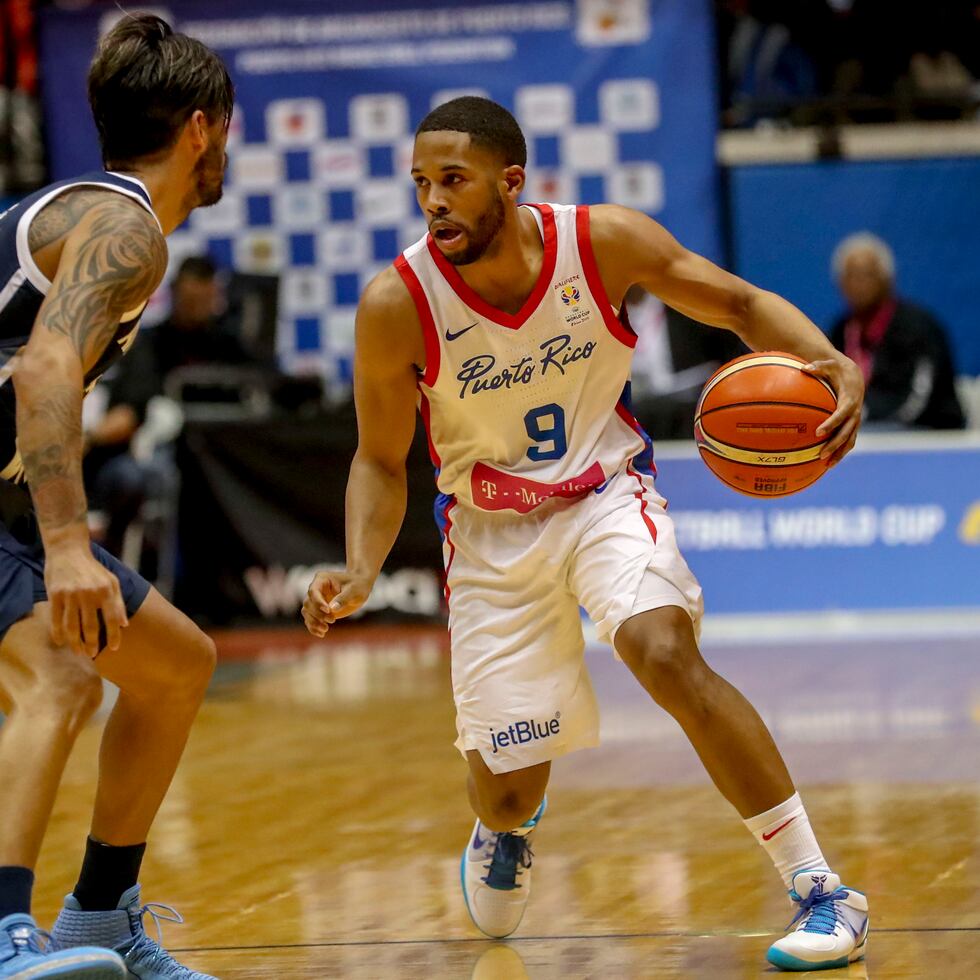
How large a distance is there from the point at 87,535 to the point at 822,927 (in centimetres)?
168

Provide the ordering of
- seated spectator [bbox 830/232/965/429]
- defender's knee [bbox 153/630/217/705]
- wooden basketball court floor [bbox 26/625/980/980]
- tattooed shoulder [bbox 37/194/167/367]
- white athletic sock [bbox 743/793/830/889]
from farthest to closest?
seated spectator [bbox 830/232/965/429] < wooden basketball court floor [bbox 26/625/980/980] < white athletic sock [bbox 743/793/830/889] < defender's knee [bbox 153/630/217/705] < tattooed shoulder [bbox 37/194/167/367]

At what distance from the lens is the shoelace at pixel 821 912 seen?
3.54 m

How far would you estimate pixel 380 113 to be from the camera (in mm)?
11359

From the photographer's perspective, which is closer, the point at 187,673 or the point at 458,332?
the point at 187,673

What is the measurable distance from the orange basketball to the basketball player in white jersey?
6 cm

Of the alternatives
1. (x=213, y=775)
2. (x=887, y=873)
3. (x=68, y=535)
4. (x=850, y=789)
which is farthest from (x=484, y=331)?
(x=213, y=775)

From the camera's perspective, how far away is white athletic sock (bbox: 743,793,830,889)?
11.8 ft

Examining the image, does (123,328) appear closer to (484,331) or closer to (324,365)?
(484,331)

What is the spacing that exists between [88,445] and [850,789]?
5652mm

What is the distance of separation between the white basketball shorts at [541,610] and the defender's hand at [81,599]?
3.99 ft

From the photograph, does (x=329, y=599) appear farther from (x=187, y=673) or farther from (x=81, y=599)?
(x=81, y=599)

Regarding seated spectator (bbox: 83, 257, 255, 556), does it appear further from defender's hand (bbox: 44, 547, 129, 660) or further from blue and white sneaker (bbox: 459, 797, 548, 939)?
defender's hand (bbox: 44, 547, 129, 660)

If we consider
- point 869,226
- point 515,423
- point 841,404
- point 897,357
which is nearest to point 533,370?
point 515,423

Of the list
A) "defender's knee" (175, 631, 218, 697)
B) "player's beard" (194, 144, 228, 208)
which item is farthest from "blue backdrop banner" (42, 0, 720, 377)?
"defender's knee" (175, 631, 218, 697)
